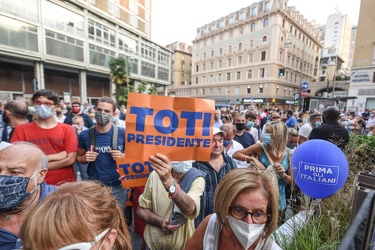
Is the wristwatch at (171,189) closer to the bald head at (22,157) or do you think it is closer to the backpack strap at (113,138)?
the bald head at (22,157)

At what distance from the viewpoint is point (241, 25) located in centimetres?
4088

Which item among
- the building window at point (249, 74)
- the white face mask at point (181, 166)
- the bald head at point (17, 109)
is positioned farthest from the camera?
→ the building window at point (249, 74)

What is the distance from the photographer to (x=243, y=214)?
1316 millimetres

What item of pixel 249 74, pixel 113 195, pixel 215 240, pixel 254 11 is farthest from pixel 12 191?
pixel 254 11

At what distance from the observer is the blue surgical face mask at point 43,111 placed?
8.28 feet

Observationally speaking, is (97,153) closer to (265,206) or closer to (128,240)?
(128,240)

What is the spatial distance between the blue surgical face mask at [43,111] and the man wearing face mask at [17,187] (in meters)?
1.18

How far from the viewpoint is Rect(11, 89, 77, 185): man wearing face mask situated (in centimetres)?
247

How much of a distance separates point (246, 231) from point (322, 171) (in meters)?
1.34

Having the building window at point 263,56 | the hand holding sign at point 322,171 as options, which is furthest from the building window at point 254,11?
the hand holding sign at point 322,171

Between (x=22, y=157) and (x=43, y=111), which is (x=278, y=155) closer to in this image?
(x=22, y=157)

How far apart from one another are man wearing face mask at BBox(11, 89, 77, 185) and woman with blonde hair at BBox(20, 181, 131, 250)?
5.80ft

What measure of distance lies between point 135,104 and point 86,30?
2603 cm

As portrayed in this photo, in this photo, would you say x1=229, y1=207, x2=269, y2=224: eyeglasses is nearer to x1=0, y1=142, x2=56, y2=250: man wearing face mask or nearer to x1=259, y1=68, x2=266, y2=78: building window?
x1=0, y1=142, x2=56, y2=250: man wearing face mask
